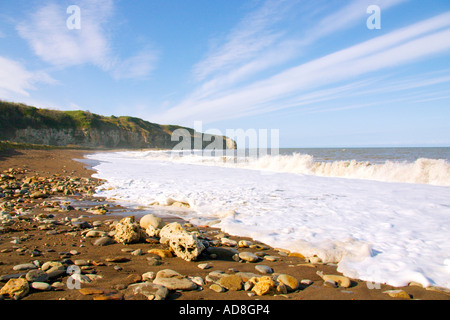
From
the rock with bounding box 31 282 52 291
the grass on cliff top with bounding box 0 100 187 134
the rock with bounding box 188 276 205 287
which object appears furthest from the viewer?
the grass on cliff top with bounding box 0 100 187 134

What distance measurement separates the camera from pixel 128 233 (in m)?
3.37

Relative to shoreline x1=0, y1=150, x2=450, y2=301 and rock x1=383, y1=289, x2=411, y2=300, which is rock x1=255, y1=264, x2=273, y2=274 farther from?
rock x1=383, y1=289, x2=411, y2=300

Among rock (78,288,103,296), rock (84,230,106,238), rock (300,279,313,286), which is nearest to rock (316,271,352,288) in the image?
rock (300,279,313,286)

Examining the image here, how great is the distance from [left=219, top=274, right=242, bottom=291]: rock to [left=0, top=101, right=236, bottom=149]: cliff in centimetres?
5424

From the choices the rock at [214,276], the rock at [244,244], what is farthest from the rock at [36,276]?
the rock at [244,244]

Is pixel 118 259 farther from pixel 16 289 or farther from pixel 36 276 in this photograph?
pixel 16 289

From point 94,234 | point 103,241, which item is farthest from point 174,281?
point 94,234

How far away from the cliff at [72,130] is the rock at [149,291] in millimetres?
53884

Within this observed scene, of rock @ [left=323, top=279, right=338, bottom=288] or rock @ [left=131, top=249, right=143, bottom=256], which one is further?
rock @ [left=131, top=249, right=143, bottom=256]

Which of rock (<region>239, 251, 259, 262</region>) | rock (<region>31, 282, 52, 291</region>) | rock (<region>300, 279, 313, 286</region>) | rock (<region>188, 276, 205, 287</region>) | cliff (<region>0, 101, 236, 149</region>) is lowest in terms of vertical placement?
rock (<region>239, 251, 259, 262</region>)

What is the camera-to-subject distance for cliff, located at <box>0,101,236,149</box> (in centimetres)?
4669

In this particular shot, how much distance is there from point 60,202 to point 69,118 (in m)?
65.0

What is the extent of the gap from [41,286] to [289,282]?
204cm

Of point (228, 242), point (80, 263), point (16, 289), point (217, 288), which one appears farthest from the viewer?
point (228, 242)
